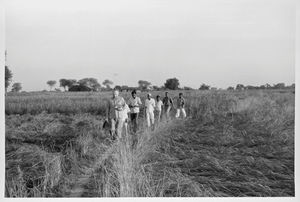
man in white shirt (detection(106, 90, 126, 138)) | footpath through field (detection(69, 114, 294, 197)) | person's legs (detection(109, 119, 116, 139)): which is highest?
man in white shirt (detection(106, 90, 126, 138))

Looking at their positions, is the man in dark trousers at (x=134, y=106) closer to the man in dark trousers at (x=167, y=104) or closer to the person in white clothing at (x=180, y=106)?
the man in dark trousers at (x=167, y=104)

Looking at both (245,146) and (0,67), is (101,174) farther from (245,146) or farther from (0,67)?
(245,146)

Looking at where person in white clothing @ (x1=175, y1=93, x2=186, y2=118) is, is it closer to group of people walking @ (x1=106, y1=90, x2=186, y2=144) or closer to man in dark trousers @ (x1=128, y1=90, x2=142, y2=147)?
group of people walking @ (x1=106, y1=90, x2=186, y2=144)

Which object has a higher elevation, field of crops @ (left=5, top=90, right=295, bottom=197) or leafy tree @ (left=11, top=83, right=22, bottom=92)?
leafy tree @ (left=11, top=83, right=22, bottom=92)

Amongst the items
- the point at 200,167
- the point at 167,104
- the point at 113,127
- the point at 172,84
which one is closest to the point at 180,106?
the point at 167,104

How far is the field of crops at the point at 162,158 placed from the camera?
484cm

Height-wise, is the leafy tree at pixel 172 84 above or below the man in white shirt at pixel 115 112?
above

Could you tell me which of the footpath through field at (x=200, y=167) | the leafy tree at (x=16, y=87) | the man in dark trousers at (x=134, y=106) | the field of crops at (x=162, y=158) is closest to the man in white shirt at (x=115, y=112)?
the field of crops at (x=162, y=158)

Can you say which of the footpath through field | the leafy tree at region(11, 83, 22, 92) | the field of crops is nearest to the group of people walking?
the field of crops

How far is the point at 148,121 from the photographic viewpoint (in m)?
8.65

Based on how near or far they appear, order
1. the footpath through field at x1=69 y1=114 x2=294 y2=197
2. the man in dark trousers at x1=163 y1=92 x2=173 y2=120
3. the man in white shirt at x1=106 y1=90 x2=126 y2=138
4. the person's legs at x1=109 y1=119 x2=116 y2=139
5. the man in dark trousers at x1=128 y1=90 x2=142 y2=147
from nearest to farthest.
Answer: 1. the footpath through field at x1=69 y1=114 x2=294 y2=197
2. the man in white shirt at x1=106 y1=90 x2=126 y2=138
3. the person's legs at x1=109 y1=119 x2=116 y2=139
4. the man in dark trousers at x1=128 y1=90 x2=142 y2=147
5. the man in dark trousers at x1=163 y1=92 x2=173 y2=120

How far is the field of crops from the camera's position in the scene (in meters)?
4.84

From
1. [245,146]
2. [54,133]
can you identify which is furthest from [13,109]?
[245,146]

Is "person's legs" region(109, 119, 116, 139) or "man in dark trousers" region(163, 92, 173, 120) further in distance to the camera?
"man in dark trousers" region(163, 92, 173, 120)
